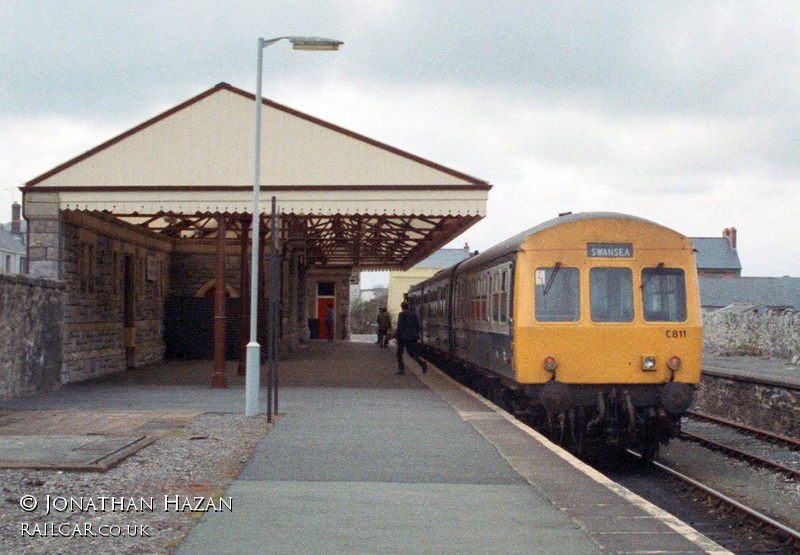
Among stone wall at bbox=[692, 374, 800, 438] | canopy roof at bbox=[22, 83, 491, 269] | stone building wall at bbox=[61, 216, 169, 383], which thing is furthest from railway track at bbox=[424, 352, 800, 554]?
stone building wall at bbox=[61, 216, 169, 383]

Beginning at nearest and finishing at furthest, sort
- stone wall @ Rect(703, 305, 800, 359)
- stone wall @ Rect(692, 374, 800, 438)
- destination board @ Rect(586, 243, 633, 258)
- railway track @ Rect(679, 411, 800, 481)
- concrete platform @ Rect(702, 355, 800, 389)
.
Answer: destination board @ Rect(586, 243, 633, 258)
railway track @ Rect(679, 411, 800, 481)
stone wall @ Rect(692, 374, 800, 438)
concrete platform @ Rect(702, 355, 800, 389)
stone wall @ Rect(703, 305, 800, 359)

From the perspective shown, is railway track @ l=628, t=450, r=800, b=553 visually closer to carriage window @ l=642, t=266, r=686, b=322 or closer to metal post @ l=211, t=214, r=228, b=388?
carriage window @ l=642, t=266, r=686, b=322

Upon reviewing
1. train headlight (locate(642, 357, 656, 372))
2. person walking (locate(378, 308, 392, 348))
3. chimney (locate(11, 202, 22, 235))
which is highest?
chimney (locate(11, 202, 22, 235))

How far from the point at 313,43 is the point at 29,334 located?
6.51 m

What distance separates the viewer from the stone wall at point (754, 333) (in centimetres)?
2991

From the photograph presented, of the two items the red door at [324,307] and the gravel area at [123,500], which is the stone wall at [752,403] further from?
the red door at [324,307]

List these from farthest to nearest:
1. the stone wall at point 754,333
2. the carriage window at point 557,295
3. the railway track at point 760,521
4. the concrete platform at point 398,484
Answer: the stone wall at point 754,333 < the carriage window at point 557,295 < the railway track at point 760,521 < the concrete platform at point 398,484

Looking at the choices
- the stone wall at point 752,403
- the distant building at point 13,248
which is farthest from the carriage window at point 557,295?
the distant building at point 13,248

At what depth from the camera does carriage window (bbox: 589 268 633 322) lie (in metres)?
11.4

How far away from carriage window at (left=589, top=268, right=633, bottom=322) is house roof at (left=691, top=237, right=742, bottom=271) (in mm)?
79611

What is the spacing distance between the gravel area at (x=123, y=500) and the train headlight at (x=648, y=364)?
469 cm

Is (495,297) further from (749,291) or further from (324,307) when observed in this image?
(749,291)

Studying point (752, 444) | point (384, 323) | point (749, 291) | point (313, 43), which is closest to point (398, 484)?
point (313, 43)

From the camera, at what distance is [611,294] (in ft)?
37.8
